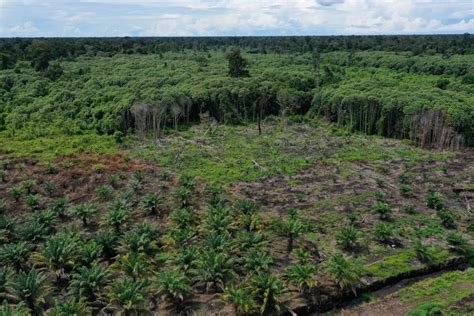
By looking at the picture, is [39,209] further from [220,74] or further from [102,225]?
[220,74]

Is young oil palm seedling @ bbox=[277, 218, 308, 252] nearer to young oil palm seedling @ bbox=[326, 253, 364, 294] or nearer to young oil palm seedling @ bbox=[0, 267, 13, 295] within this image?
young oil palm seedling @ bbox=[326, 253, 364, 294]

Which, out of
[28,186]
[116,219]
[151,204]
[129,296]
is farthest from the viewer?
[28,186]

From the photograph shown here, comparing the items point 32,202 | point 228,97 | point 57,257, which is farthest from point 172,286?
point 228,97

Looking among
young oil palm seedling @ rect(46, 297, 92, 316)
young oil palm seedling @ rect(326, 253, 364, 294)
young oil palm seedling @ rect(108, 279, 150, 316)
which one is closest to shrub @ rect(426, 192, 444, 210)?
young oil palm seedling @ rect(326, 253, 364, 294)

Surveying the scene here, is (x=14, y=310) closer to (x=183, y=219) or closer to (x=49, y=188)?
(x=183, y=219)

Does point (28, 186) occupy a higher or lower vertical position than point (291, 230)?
lower

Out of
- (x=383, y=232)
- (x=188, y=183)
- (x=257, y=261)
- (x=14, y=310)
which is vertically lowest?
(x=14, y=310)

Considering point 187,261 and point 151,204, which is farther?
point 151,204

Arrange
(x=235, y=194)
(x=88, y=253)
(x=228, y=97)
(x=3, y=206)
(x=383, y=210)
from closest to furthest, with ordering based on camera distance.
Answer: (x=88, y=253), (x=383, y=210), (x=3, y=206), (x=235, y=194), (x=228, y=97)
